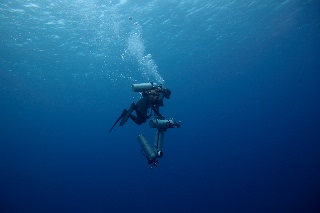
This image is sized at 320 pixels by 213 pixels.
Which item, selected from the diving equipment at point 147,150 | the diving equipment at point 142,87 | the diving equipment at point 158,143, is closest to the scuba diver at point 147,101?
the diving equipment at point 142,87

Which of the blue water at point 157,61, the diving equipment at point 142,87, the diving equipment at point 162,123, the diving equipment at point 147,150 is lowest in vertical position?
the diving equipment at point 147,150

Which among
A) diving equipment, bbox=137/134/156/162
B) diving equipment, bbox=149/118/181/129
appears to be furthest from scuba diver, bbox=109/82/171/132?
diving equipment, bbox=137/134/156/162

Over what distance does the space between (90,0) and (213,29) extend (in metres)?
Result: 15.8

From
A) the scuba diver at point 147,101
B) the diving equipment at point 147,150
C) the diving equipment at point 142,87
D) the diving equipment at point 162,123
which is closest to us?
the diving equipment at point 147,150

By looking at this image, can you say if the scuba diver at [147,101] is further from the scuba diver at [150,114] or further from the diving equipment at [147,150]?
the diving equipment at [147,150]

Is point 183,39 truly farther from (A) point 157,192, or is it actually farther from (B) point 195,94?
(B) point 195,94

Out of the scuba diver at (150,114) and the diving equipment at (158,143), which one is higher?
the scuba diver at (150,114)

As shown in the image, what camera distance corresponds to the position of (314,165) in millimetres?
29062

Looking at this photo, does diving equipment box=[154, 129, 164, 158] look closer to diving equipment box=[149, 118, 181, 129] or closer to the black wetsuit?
diving equipment box=[149, 118, 181, 129]

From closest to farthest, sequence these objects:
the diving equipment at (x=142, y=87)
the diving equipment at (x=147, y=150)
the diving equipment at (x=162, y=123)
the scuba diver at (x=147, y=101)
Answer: the diving equipment at (x=147, y=150), the diving equipment at (x=162, y=123), the diving equipment at (x=142, y=87), the scuba diver at (x=147, y=101)

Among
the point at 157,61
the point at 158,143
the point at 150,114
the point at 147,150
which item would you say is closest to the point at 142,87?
the point at 150,114

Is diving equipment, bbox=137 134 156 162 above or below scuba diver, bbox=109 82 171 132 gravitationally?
below

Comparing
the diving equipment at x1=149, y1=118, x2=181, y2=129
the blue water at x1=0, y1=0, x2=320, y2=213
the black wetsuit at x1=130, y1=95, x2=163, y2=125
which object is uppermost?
the blue water at x1=0, y1=0, x2=320, y2=213

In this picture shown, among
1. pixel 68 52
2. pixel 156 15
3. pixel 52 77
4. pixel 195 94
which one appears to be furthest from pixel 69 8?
pixel 195 94
